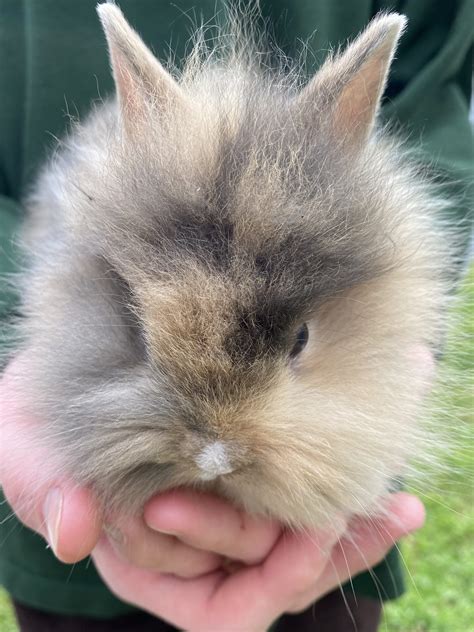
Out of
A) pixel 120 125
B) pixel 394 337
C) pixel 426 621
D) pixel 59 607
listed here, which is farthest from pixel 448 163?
pixel 426 621

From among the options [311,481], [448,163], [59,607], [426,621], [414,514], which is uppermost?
[448,163]

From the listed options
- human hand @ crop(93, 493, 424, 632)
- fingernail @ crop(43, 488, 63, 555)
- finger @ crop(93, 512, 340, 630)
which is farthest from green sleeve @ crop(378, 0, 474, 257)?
fingernail @ crop(43, 488, 63, 555)

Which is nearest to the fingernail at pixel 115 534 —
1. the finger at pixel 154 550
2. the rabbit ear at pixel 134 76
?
the finger at pixel 154 550

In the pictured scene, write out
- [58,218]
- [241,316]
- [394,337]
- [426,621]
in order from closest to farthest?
[241,316] → [394,337] → [58,218] → [426,621]

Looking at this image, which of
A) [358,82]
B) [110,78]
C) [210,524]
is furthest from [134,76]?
[210,524]

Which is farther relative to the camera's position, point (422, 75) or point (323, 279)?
point (422, 75)

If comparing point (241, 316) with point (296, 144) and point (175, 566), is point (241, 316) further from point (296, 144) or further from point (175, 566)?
point (175, 566)
